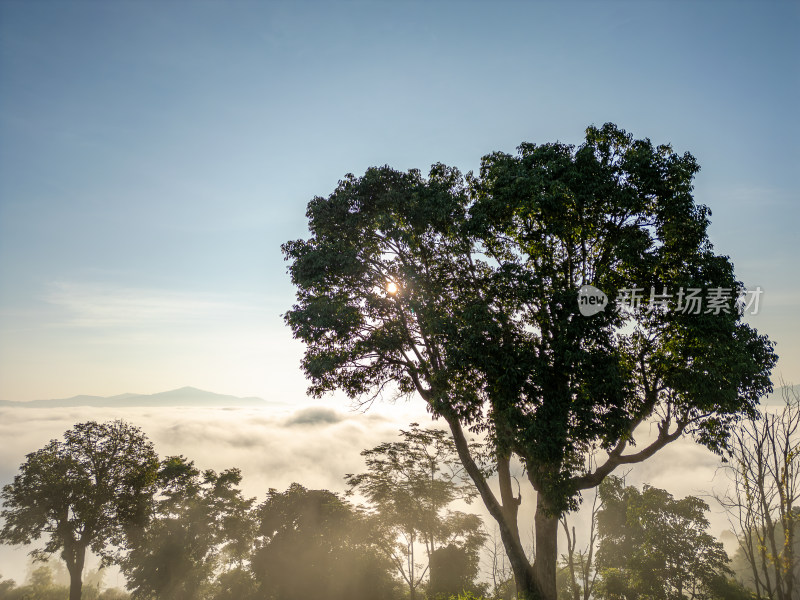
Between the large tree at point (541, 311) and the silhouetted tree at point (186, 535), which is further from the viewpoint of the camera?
the silhouetted tree at point (186, 535)

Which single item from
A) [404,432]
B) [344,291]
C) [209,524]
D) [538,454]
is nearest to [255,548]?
[209,524]

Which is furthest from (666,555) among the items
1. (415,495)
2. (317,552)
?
(317,552)

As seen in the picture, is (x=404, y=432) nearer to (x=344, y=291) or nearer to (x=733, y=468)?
(x=344, y=291)

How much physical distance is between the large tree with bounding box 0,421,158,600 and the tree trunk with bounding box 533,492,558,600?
119ft

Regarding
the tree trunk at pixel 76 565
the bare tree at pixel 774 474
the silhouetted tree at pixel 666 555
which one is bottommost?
the tree trunk at pixel 76 565

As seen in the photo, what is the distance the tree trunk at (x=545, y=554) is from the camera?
13.7 m

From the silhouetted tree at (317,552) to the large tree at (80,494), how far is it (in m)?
11.8

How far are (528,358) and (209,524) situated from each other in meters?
38.5

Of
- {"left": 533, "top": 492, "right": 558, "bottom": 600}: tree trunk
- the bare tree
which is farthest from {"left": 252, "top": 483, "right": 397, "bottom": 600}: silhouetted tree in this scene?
the bare tree

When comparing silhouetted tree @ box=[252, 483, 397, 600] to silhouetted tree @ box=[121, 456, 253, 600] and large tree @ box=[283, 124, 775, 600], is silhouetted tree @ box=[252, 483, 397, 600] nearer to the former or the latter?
silhouetted tree @ box=[121, 456, 253, 600]

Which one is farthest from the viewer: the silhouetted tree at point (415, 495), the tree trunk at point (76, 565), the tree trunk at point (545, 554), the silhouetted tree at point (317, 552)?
the tree trunk at point (76, 565)

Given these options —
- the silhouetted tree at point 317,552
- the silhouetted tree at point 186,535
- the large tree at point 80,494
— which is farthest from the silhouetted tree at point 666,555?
the large tree at point 80,494

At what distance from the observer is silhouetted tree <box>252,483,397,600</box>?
32688mm

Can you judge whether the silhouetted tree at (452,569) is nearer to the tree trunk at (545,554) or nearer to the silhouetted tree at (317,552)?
the silhouetted tree at (317,552)
